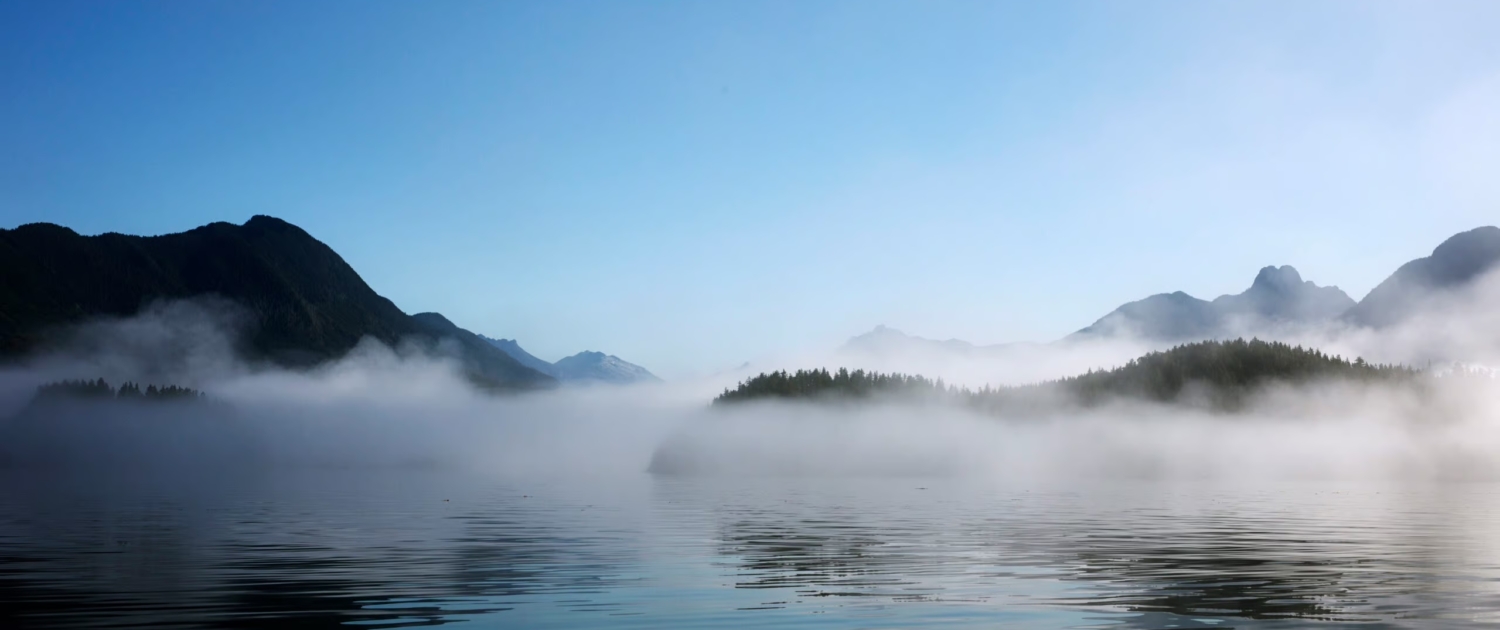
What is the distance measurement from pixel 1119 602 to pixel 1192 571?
8679 millimetres

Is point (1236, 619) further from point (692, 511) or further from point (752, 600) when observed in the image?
point (692, 511)

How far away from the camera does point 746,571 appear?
1334 inches

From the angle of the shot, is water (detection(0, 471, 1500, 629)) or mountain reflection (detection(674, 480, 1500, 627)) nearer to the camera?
water (detection(0, 471, 1500, 629))

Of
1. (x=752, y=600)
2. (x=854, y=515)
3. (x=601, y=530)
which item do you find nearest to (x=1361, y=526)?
(x=854, y=515)

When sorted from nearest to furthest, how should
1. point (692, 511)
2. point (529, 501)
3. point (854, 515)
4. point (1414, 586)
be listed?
point (1414, 586) → point (854, 515) → point (692, 511) → point (529, 501)

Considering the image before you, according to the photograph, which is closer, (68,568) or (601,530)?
(68,568)

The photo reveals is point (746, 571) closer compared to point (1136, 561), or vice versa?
point (746, 571)

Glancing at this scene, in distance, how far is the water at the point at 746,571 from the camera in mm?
23531

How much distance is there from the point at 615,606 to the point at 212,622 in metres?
8.38

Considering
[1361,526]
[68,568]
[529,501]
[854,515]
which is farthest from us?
[529,501]

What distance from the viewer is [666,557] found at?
3872 cm

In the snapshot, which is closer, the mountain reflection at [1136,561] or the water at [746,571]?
the water at [746,571]

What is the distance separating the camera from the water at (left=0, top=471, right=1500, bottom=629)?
2353 centimetres

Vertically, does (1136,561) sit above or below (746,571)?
below
